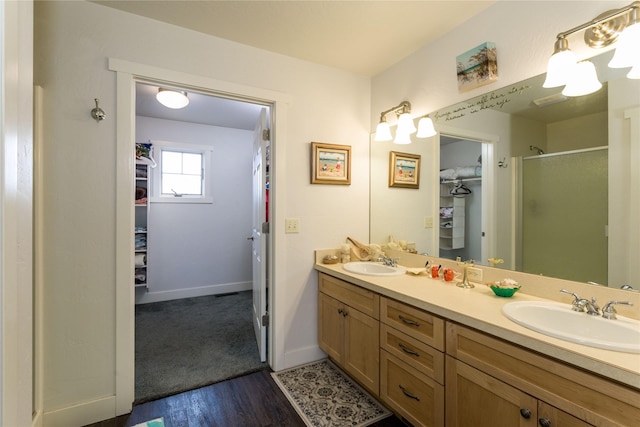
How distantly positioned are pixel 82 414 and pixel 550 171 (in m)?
2.84

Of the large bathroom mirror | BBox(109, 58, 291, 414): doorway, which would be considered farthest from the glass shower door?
BBox(109, 58, 291, 414): doorway

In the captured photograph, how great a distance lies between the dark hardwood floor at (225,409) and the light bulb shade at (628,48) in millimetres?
1999

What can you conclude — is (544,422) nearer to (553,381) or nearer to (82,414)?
(553,381)

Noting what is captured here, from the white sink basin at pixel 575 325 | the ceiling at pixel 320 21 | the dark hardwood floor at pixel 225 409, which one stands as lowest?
the dark hardwood floor at pixel 225 409

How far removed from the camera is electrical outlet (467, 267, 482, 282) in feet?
5.51

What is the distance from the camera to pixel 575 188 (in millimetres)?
1342

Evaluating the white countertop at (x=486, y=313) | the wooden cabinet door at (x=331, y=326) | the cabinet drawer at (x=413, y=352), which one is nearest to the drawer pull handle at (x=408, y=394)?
the cabinet drawer at (x=413, y=352)

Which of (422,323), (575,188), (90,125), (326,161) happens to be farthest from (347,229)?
(90,125)

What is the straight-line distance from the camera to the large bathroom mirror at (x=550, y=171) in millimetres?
1225

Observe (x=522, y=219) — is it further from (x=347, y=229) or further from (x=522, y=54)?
(x=347, y=229)

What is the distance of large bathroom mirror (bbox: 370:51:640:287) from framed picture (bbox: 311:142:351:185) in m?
0.73

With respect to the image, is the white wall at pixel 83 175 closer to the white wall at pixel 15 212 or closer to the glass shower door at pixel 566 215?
the white wall at pixel 15 212

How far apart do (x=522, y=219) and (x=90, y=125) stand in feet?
8.13

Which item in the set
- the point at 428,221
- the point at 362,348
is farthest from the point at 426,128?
the point at 362,348
